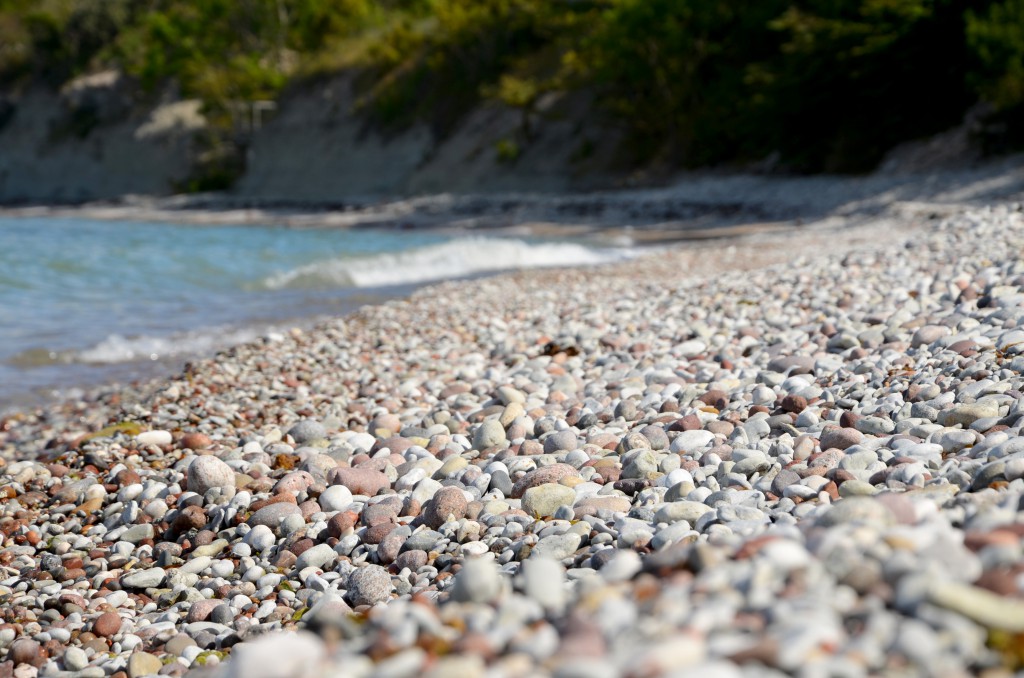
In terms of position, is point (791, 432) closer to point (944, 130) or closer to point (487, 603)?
point (487, 603)

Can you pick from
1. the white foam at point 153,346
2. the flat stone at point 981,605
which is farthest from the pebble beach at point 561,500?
the white foam at point 153,346

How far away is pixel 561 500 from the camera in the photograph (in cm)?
307

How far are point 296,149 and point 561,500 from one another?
4459 centimetres

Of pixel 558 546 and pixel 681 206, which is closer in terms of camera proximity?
pixel 558 546

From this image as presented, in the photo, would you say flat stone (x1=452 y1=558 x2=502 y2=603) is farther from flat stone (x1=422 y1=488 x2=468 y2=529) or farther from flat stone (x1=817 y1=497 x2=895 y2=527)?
flat stone (x1=422 y1=488 x2=468 y2=529)

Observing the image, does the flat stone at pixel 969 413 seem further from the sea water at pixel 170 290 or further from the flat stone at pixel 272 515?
the sea water at pixel 170 290

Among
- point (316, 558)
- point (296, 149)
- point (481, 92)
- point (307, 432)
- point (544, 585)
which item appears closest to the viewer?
point (544, 585)

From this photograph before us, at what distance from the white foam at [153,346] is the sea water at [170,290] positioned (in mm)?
11

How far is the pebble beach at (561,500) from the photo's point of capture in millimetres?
1421

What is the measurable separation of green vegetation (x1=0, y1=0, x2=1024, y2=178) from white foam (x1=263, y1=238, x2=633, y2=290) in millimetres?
10805

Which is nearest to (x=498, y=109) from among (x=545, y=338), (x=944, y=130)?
(x=944, y=130)

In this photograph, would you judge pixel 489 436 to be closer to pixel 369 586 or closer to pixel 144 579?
pixel 369 586

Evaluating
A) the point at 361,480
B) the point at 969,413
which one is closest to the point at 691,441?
the point at 969,413

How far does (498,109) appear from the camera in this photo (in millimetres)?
38938
